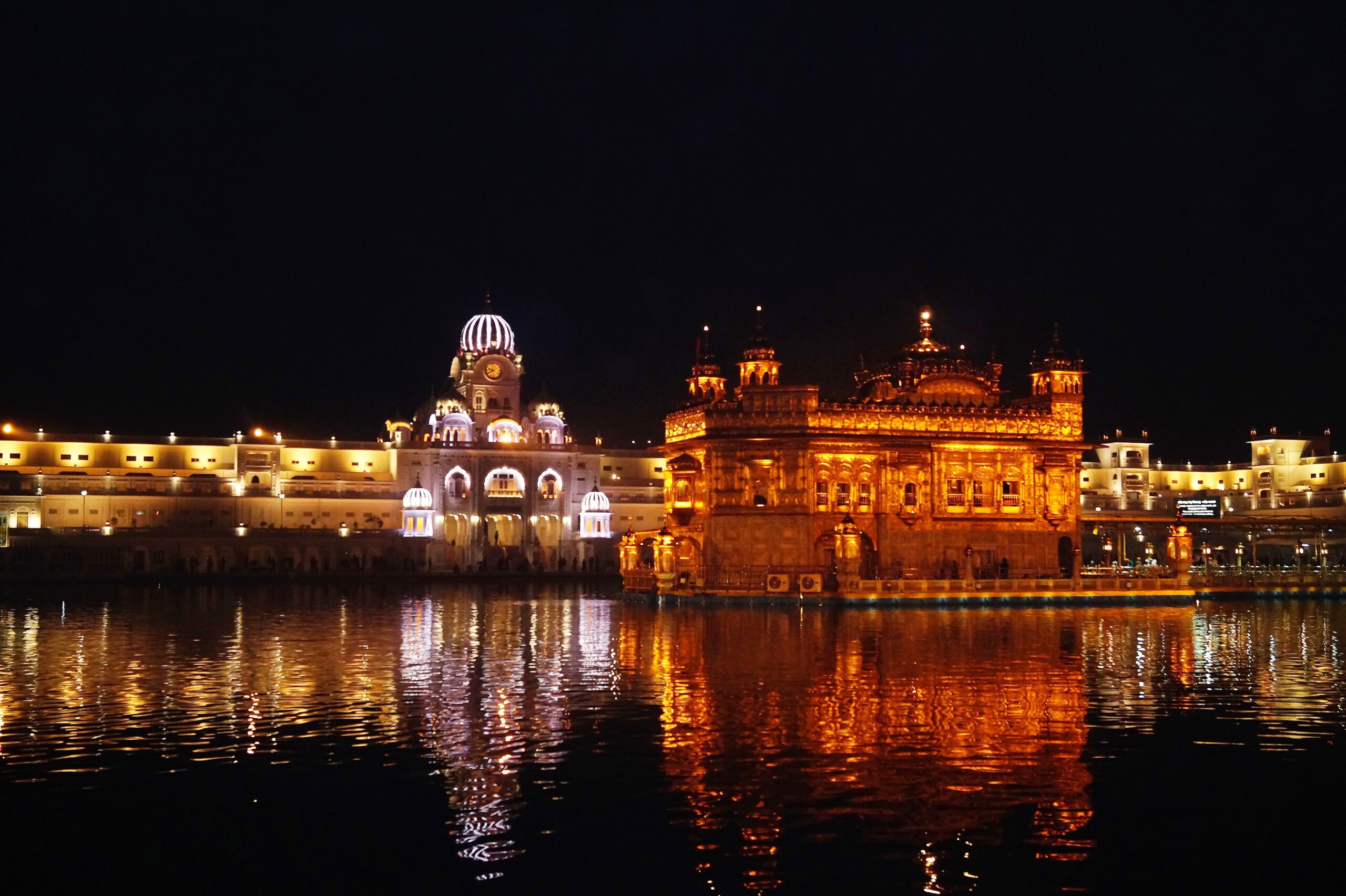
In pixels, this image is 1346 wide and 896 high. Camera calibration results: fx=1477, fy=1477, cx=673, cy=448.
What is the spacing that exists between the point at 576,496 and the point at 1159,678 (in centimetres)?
7571

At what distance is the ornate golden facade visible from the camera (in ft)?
183

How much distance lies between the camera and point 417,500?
96.4m

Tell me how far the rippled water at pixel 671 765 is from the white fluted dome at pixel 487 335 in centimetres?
7060

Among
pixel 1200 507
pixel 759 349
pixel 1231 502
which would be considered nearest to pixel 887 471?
pixel 759 349

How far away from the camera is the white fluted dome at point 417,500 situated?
96.4 m

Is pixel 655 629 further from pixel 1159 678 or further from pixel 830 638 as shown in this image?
pixel 1159 678

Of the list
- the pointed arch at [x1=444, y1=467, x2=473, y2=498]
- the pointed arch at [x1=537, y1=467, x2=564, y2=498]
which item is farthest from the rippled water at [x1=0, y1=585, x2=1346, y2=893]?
the pointed arch at [x1=537, y1=467, x2=564, y2=498]

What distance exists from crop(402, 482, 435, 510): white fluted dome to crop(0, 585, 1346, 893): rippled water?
6001 centimetres

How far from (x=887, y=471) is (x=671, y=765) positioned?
131 ft

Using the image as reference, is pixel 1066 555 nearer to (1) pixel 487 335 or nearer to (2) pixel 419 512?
(2) pixel 419 512

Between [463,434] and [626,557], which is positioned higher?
[463,434]

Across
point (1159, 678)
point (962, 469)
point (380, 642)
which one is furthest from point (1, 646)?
point (962, 469)

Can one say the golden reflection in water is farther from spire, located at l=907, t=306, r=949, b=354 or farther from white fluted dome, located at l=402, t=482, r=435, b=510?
white fluted dome, located at l=402, t=482, r=435, b=510

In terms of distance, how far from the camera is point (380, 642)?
36.1m
